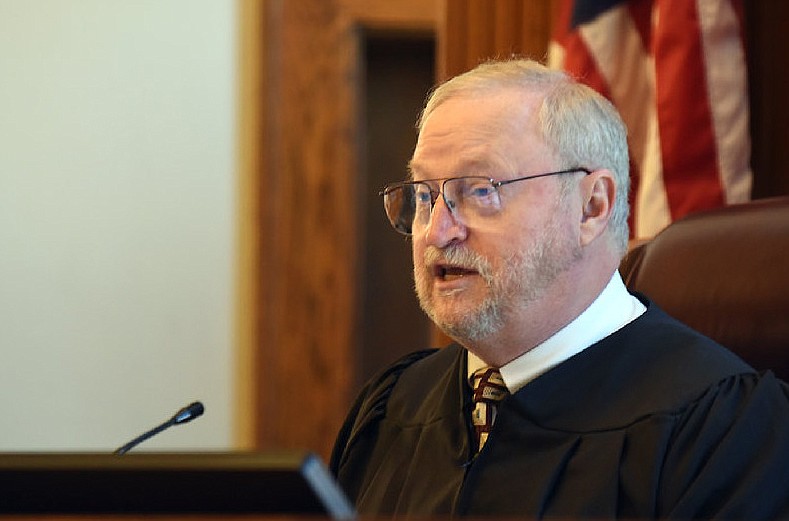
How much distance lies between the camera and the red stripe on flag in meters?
2.75

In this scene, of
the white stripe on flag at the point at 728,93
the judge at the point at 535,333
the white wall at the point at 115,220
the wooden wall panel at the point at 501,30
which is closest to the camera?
the judge at the point at 535,333

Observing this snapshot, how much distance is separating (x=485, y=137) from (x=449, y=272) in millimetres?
219

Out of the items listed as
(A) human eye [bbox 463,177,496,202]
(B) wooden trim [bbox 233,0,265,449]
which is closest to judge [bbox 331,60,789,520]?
(A) human eye [bbox 463,177,496,202]

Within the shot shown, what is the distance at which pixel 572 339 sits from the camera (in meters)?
1.92

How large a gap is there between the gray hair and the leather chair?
137 mm

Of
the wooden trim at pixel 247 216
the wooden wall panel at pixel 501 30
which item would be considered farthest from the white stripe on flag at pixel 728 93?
the wooden trim at pixel 247 216

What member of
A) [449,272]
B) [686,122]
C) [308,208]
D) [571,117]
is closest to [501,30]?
[686,122]

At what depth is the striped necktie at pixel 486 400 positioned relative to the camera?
192 centimetres

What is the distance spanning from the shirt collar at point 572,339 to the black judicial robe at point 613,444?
3cm

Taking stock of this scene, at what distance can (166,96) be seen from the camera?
3.94m

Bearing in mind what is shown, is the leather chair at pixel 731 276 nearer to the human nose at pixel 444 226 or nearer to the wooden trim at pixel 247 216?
the human nose at pixel 444 226

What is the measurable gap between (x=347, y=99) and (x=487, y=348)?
7.21 ft

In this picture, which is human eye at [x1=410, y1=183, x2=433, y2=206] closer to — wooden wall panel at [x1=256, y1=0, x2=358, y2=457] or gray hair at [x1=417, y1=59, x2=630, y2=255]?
gray hair at [x1=417, y1=59, x2=630, y2=255]

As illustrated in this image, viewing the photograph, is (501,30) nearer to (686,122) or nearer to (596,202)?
(686,122)
